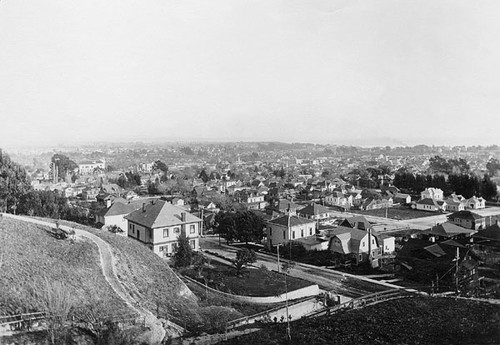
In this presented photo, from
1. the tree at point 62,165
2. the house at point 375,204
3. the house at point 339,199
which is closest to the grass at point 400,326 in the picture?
the house at point 375,204

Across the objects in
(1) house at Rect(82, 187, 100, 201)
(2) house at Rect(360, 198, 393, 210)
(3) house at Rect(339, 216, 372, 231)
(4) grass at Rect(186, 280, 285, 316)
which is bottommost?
(2) house at Rect(360, 198, 393, 210)

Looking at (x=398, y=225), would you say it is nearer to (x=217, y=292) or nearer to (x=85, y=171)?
(x=217, y=292)

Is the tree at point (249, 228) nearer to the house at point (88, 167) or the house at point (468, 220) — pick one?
the house at point (468, 220)

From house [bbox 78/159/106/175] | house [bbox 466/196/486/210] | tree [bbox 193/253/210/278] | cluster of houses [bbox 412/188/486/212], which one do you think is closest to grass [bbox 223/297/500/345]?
tree [bbox 193/253/210/278]

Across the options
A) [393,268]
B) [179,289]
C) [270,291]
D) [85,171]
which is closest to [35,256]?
[179,289]

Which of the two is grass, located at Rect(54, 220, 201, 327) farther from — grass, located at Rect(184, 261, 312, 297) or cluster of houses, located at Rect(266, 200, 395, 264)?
cluster of houses, located at Rect(266, 200, 395, 264)

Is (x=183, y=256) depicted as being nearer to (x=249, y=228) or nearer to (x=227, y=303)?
(x=227, y=303)
